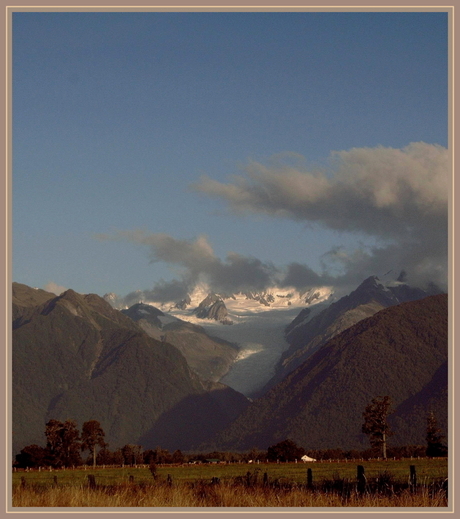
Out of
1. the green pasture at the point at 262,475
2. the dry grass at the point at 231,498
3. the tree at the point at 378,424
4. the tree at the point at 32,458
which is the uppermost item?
the dry grass at the point at 231,498

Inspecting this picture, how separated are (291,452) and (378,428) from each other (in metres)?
18.6

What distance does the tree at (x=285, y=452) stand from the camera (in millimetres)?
152000

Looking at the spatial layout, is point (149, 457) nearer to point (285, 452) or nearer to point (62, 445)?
point (62, 445)

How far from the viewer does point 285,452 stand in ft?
507

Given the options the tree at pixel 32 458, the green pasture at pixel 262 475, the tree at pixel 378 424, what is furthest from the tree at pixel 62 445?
the tree at pixel 378 424

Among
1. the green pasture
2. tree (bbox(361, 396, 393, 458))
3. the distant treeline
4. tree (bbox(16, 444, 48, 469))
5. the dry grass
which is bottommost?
the distant treeline

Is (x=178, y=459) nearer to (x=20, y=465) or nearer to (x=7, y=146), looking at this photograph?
(x=20, y=465)

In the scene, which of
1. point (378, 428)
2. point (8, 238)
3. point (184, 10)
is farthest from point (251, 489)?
point (378, 428)

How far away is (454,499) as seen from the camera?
90.1ft

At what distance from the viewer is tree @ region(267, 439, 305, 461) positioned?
15200cm

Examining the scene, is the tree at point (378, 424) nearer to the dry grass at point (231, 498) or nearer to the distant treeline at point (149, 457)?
the distant treeline at point (149, 457)

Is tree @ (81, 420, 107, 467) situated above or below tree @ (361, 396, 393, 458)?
below

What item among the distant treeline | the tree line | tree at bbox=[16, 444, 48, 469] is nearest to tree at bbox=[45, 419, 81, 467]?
the tree line

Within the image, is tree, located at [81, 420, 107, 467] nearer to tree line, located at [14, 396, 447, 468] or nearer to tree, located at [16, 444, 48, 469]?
tree line, located at [14, 396, 447, 468]
